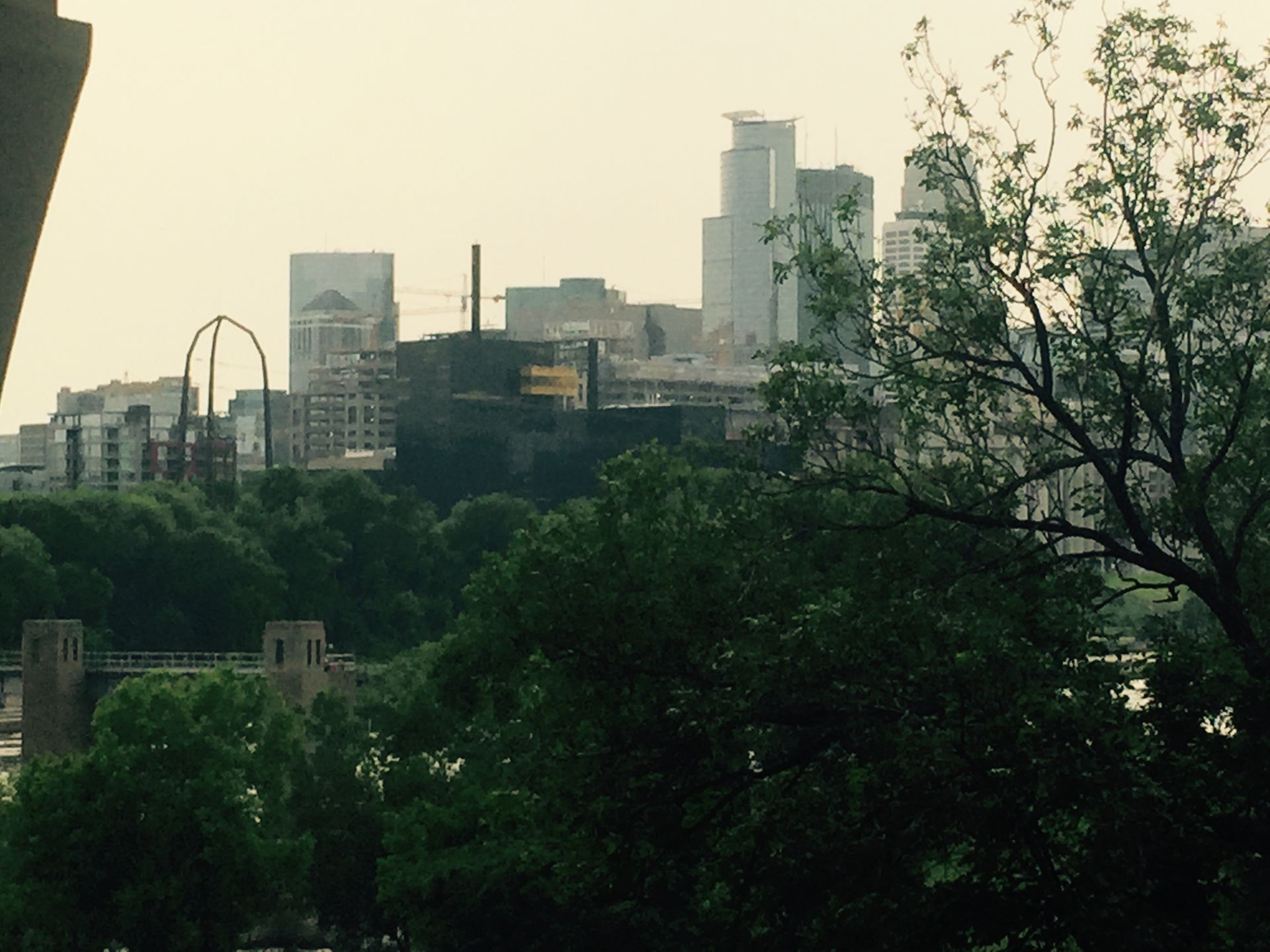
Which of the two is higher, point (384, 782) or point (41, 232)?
point (41, 232)

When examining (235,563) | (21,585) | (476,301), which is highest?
(476,301)

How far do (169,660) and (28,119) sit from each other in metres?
99.8

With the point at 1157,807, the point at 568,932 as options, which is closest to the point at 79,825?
the point at 568,932

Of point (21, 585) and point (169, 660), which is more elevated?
point (21, 585)

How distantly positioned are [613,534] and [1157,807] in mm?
13094

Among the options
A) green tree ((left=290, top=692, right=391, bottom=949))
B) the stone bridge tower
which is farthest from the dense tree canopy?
green tree ((left=290, top=692, right=391, bottom=949))

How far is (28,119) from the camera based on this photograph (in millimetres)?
12297

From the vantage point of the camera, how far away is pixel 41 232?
41.4 feet

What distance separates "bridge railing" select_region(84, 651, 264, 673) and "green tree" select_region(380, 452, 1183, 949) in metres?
69.7

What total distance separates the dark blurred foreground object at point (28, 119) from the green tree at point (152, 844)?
149 feet

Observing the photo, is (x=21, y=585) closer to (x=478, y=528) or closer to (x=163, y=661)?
(x=163, y=661)

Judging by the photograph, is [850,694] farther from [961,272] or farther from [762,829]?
[961,272]

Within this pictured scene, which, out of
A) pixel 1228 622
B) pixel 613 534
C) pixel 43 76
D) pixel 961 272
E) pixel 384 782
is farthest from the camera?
pixel 384 782

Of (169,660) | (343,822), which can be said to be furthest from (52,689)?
→ (343,822)
